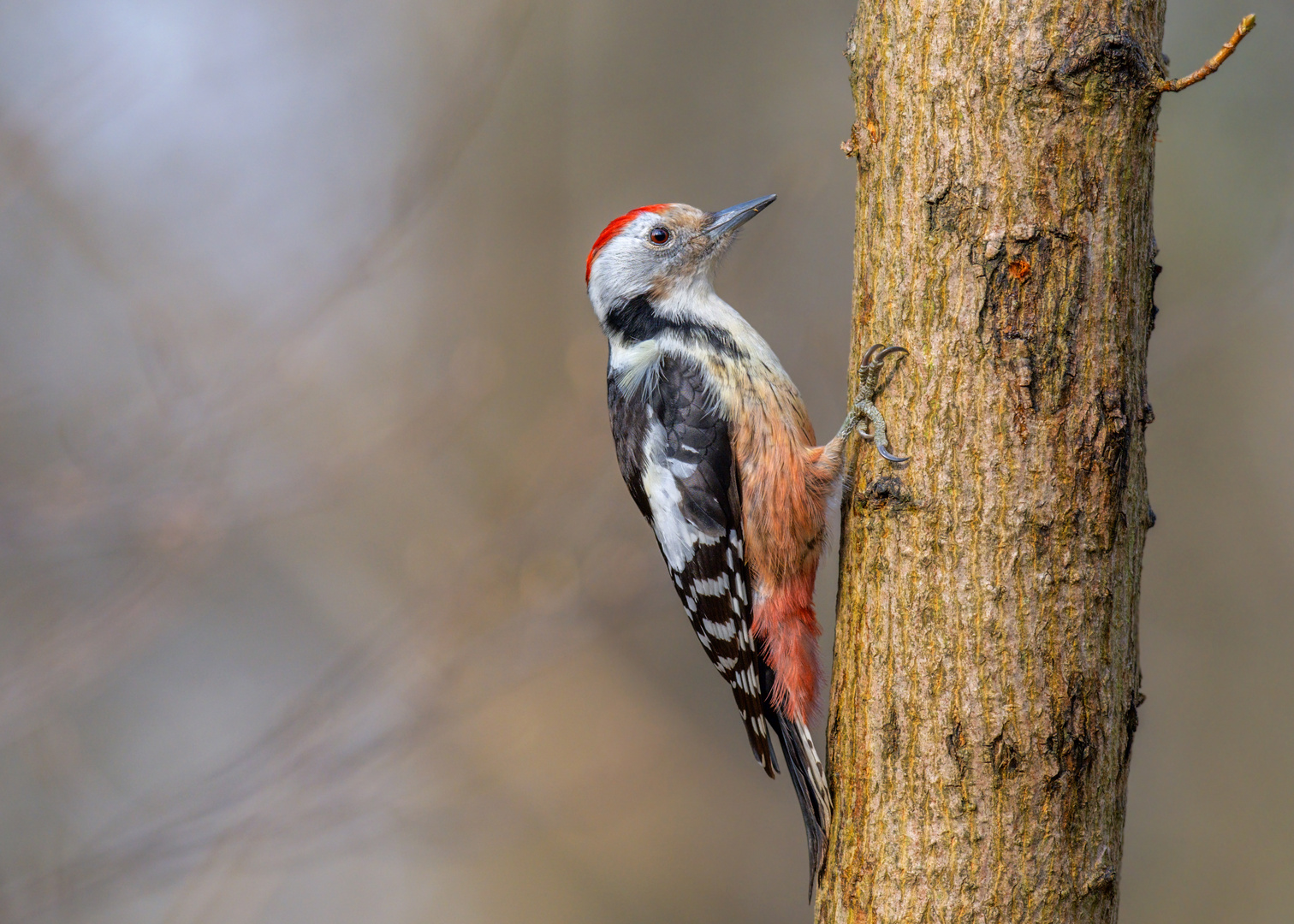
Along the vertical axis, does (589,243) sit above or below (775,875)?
above

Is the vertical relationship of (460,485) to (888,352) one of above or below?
above

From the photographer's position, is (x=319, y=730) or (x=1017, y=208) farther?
(x=319, y=730)

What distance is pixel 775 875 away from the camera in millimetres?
5730

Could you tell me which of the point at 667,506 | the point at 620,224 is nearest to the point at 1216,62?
the point at 667,506

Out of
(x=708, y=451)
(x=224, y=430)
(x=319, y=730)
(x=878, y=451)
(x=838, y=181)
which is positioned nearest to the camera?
(x=878, y=451)

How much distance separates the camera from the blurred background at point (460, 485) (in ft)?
14.1

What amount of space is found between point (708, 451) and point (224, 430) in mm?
2712

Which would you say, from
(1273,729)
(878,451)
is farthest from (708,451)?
(1273,729)

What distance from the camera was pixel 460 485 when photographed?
571 centimetres

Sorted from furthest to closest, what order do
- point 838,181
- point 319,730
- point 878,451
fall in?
point 838,181 < point 319,730 < point 878,451

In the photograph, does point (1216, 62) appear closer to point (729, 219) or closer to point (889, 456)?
point (889, 456)

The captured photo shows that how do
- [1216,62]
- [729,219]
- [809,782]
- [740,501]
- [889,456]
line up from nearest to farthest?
[1216,62] < [889,456] < [809,782] < [740,501] < [729,219]

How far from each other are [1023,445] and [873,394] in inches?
14.4

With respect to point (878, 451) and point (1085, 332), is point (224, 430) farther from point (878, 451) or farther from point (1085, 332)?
point (1085, 332)
